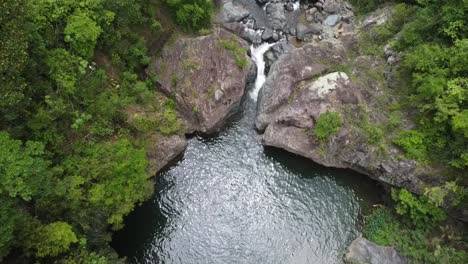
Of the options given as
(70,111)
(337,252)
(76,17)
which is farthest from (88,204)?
(337,252)

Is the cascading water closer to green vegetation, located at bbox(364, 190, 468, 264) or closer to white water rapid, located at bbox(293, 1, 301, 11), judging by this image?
green vegetation, located at bbox(364, 190, 468, 264)

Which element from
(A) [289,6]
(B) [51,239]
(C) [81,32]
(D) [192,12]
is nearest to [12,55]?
(C) [81,32]

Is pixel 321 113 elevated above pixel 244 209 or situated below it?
above

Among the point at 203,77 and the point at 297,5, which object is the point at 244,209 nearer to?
the point at 203,77

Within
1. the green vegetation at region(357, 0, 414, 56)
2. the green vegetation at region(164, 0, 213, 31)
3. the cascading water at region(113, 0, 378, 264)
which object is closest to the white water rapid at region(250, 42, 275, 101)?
the cascading water at region(113, 0, 378, 264)

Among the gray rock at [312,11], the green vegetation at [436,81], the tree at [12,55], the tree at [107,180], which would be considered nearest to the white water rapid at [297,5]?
the gray rock at [312,11]

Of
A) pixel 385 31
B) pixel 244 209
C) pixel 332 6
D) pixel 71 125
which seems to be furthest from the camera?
pixel 332 6

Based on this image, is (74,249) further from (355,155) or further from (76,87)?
(355,155)
